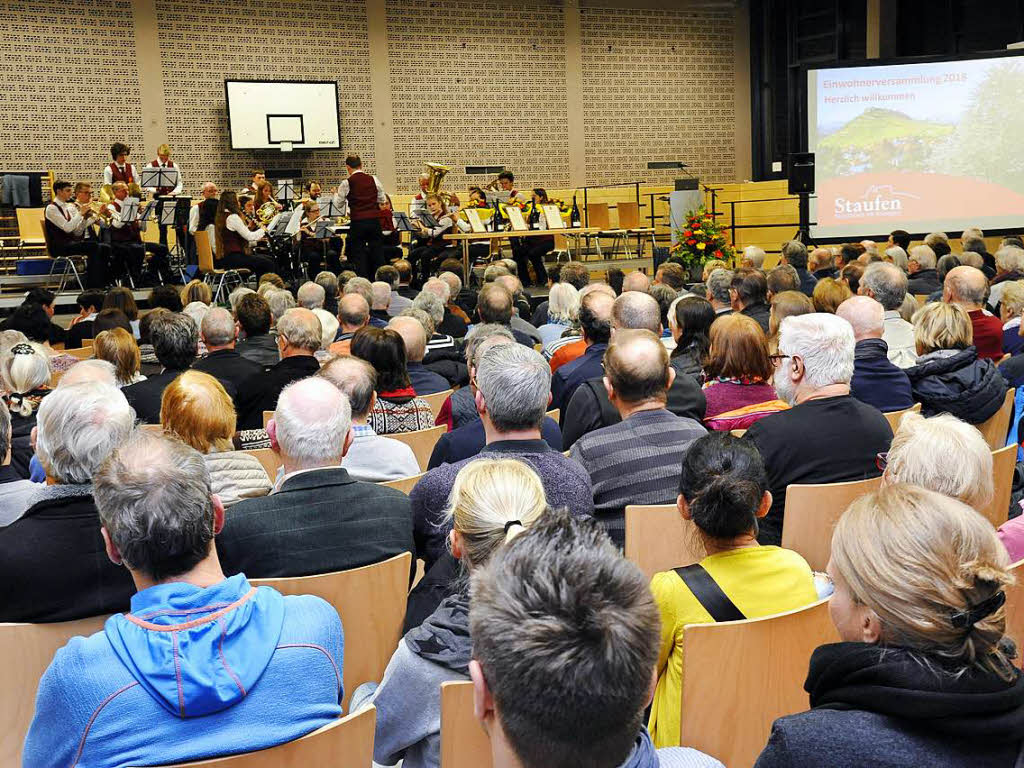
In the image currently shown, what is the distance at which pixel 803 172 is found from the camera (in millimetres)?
11898

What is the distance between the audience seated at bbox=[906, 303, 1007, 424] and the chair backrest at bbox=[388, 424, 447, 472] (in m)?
1.91

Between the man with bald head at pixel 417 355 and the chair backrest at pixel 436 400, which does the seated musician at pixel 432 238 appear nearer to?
the man with bald head at pixel 417 355

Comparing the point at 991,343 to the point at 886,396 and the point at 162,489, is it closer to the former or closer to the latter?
the point at 886,396

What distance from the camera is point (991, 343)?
520cm

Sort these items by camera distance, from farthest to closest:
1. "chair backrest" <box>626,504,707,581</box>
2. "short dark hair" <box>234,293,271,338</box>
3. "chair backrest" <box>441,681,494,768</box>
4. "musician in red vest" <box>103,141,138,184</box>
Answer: "musician in red vest" <box>103,141,138,184</box>
"short dark hair" <box>234,293,271,338</box>
"chair backrest" <box>626,504,707,581</box>
"chair backrest" <box>441,681,494,768</box>

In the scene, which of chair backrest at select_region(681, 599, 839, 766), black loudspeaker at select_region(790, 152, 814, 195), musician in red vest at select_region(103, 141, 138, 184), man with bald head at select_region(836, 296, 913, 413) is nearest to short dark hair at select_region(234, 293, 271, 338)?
man with bald head at select_region(836, 296, 913, 413)

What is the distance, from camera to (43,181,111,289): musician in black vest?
10.5 meters

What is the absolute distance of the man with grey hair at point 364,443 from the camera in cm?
323

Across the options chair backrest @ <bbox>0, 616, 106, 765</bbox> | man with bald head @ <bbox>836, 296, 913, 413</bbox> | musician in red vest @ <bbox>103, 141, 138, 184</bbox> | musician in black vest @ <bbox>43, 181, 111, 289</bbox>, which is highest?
musician in red vest @ <bbox>103, 141, 138, 184</bbox>

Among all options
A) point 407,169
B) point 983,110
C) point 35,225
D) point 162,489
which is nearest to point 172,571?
point 162,489

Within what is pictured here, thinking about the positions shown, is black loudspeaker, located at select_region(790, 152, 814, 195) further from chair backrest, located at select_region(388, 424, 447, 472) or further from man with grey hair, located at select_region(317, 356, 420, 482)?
man with grey hair, located at select_region(317, 356, 420, 482)

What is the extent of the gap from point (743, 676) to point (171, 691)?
971 mm

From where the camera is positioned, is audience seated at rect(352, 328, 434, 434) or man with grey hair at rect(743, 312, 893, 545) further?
audience seated at rect(352, 328, 434, 434)

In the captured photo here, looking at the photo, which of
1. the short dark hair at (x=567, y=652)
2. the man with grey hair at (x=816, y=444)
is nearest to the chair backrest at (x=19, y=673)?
the short dark hair at (x=567, y=652)
